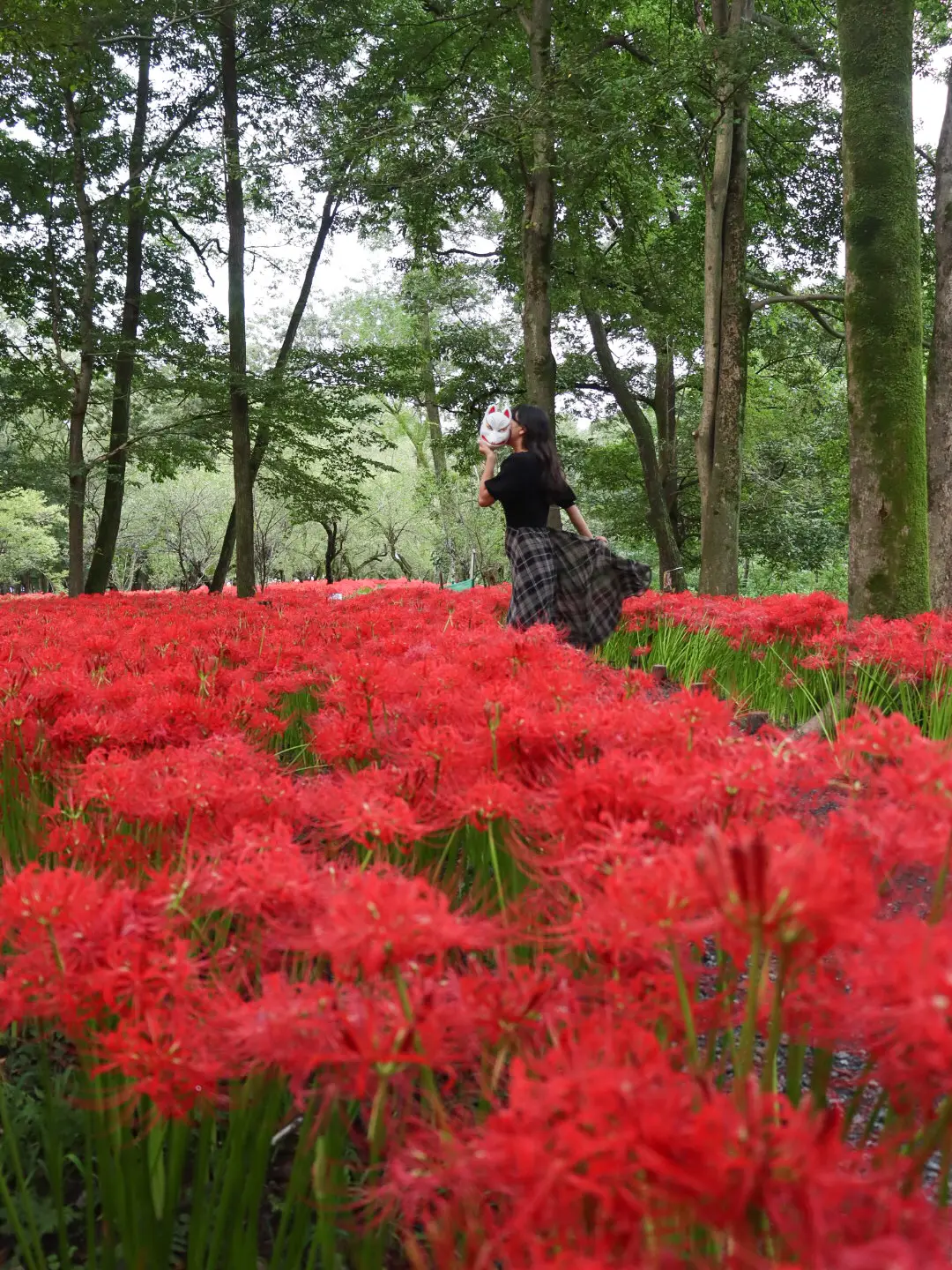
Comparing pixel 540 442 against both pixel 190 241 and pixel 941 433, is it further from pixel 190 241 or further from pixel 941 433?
pixel 190 241

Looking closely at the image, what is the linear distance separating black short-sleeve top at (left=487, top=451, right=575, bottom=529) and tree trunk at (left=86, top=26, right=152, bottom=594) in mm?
9440

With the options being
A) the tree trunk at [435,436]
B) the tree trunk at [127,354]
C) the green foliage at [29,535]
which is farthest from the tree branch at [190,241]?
the green foliage at [29,535]

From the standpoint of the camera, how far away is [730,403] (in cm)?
891

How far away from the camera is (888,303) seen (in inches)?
180

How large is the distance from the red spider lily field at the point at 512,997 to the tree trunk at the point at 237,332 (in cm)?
1063

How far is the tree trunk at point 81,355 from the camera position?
1155 centimetres

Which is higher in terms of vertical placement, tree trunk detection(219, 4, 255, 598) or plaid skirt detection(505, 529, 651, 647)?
tree trunk detection(219, 4, 255, 598)

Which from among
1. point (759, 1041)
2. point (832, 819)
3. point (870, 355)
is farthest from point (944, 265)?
point (832, 819)

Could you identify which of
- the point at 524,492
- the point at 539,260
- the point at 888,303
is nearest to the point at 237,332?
the point at 539,260

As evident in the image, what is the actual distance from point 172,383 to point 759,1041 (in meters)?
12.5

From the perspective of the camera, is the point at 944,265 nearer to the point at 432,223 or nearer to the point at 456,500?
the point at 432,223

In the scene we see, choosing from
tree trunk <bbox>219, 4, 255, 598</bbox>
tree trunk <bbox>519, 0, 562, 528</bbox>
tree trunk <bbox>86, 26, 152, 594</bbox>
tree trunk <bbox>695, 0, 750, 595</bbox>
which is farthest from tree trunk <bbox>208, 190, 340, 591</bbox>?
tree trunk <bbox>695, 0, 750, 595</bbox>

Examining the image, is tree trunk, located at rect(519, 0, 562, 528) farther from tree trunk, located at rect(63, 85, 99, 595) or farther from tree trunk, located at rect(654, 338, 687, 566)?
tree trunk, located at rect(654, 338, 687, 566)

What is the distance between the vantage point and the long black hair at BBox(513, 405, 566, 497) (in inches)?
203
